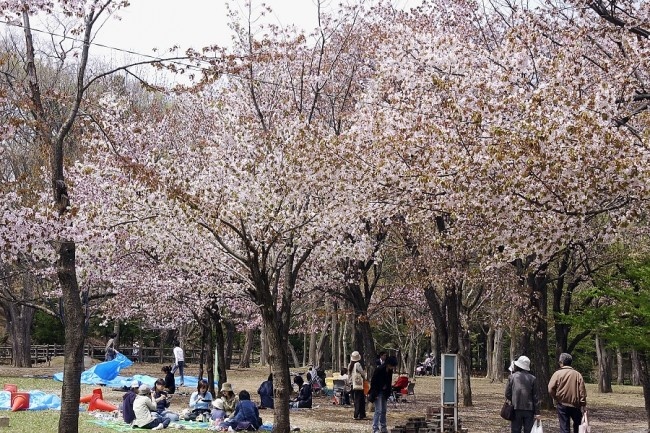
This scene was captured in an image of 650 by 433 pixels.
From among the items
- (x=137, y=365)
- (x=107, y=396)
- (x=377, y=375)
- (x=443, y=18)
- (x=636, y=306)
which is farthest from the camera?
(x=137, y=365)

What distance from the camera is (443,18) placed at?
1945 cm

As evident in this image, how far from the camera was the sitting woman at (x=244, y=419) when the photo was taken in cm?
1510

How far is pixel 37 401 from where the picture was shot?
18.2 metres

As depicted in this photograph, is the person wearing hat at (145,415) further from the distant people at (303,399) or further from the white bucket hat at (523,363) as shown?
the white bucket hat at (523,363)

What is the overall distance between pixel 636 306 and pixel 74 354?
35.4 feet

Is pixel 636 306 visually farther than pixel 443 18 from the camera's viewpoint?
No

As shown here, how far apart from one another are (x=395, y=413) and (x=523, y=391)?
8649mm

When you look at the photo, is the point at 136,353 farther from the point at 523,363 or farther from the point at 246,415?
the point at 523,363

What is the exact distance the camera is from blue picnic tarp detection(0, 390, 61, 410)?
702 inches

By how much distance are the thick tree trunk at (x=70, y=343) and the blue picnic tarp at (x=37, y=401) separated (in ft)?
22.8

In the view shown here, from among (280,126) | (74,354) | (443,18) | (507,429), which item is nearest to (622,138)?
(280,126)

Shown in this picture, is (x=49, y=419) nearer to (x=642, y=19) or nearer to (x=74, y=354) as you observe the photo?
(x=74, y=354)

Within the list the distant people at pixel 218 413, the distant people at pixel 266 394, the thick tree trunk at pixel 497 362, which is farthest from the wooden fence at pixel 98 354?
the distant people at pixel 218 413

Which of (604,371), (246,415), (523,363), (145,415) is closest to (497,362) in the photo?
(604,371)
